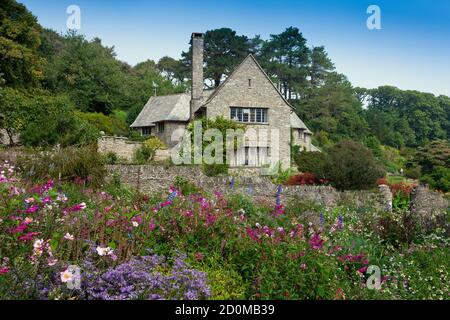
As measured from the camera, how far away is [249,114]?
29.8 metres

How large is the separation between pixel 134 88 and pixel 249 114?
24.9 metres

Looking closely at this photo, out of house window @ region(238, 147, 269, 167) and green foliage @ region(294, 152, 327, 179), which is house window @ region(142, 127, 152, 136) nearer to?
house window @ region(238, 147, 269, 167)

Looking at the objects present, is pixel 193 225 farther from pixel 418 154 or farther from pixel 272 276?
pixel 418 154

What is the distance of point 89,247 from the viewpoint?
5797 millimetres

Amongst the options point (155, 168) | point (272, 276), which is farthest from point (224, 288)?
point (155, 168)

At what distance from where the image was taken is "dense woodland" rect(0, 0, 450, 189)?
89.4ft

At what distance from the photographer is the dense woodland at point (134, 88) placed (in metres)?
27.2

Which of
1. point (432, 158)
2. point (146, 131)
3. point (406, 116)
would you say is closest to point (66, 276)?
point (146, 131)

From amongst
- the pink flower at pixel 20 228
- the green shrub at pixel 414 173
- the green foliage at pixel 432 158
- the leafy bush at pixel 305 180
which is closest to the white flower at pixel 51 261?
the pink flower at pixel 20 228

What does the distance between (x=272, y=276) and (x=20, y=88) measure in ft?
98.7

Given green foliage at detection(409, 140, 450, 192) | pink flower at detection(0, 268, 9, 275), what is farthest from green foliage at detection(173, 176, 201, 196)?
green foliage at detection(409, 140, 450, 192)

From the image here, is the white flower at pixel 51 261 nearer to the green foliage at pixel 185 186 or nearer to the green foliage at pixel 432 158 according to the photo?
the green foliage at pixel 185 186

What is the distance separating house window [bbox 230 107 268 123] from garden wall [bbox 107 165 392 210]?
12581 mm

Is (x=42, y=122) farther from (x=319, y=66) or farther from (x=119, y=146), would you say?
(x=319, y=66)
